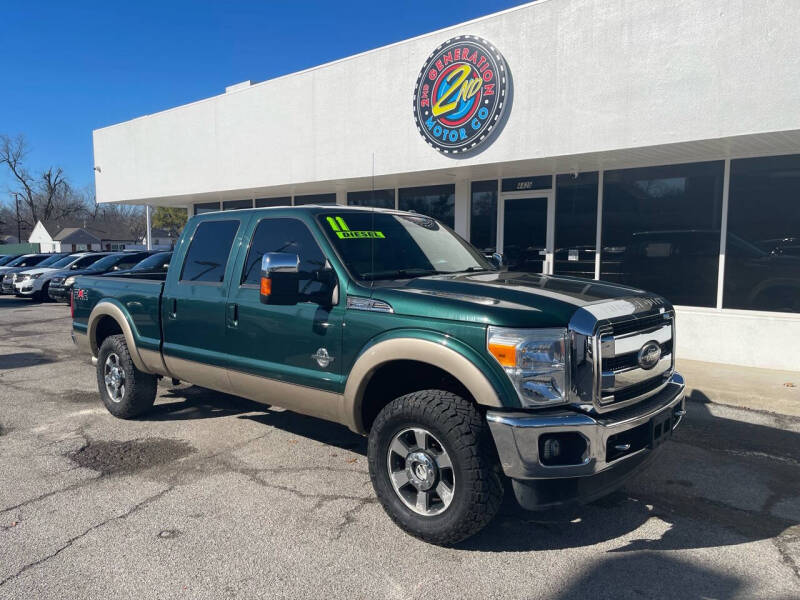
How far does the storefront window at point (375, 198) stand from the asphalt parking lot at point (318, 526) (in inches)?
316

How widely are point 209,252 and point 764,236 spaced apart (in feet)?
24.6

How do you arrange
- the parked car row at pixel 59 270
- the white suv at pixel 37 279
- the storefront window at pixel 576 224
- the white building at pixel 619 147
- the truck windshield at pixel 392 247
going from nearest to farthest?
the truck windshield at pixel 392 247 < the white building at pixel 619 147 < the storefront window at pixel 576 224 < the parked car row at pixel 59 270 < the white suv at pixel 37 279

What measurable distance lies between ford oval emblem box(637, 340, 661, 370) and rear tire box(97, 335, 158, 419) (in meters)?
4.40

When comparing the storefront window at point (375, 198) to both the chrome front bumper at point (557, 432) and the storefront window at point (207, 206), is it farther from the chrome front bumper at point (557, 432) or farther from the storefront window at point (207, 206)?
the chrome front bumper at point (557, 432)

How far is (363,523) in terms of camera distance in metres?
3.54

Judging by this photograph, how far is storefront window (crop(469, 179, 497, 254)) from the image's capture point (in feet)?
35.9

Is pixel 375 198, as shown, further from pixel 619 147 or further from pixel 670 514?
pixel 670 514

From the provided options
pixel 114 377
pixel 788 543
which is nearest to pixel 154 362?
pixel 114 377

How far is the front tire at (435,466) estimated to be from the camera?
3.04 metres

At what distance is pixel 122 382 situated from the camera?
18.5 feet

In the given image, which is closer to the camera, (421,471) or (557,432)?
(557,432)

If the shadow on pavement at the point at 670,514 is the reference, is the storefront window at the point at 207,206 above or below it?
above

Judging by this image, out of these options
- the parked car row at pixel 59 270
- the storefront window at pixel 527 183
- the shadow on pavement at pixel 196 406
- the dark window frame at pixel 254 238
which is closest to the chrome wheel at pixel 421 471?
the dark window frame at pixel 254 238

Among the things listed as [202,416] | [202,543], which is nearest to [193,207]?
[202,416]
